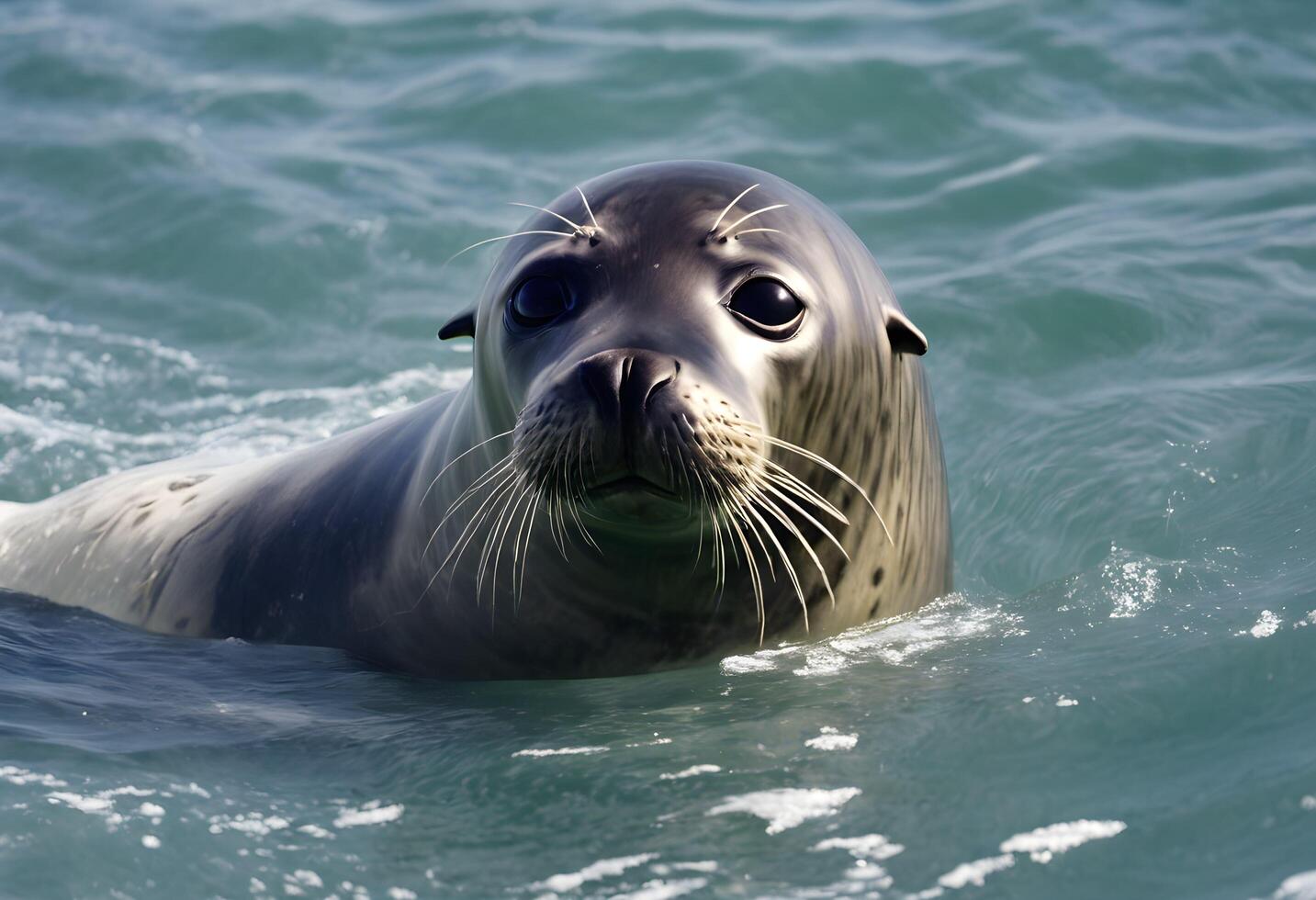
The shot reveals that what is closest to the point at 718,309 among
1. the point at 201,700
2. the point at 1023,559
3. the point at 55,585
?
the point at 201,700

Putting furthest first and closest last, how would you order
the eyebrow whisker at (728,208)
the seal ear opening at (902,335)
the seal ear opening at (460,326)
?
the seal ear opening at (460,326) → the seal ear opening at (902,335) → the eyebrow whisker at (728,208)

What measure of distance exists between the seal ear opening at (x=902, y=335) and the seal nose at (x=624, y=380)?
896mm

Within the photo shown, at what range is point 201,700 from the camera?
3.80 metres

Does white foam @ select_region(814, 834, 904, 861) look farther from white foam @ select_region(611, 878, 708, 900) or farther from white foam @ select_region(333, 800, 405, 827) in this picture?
white foam @ select_region(333, 800, 405, 827)

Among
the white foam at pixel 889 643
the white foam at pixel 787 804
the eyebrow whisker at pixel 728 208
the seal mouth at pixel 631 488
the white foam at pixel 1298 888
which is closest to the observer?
the white foam at pixel 1298 888

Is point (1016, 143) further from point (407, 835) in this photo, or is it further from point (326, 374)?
point (407, 835)

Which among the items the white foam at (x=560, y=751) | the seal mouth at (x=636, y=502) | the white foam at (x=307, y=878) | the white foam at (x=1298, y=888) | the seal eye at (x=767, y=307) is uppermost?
the seal eye at (x=767, y=307)

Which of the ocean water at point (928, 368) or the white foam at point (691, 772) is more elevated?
the ocean water at point (928, 368)

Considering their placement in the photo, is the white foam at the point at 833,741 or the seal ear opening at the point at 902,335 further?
the seal ear opening at the point at 902,335

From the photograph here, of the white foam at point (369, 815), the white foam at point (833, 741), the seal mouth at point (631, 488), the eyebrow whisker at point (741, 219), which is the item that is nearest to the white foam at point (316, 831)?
the white foam at point (369, 815)

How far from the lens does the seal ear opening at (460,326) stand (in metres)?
4.01

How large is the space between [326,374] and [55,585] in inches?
98.9

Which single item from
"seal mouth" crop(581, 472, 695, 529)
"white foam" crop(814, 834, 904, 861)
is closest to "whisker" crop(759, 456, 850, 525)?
"seal mouth" crop(581, 472, 695, 529)

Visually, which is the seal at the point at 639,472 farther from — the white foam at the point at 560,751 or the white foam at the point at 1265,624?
the white foam at the point at 1265,624
